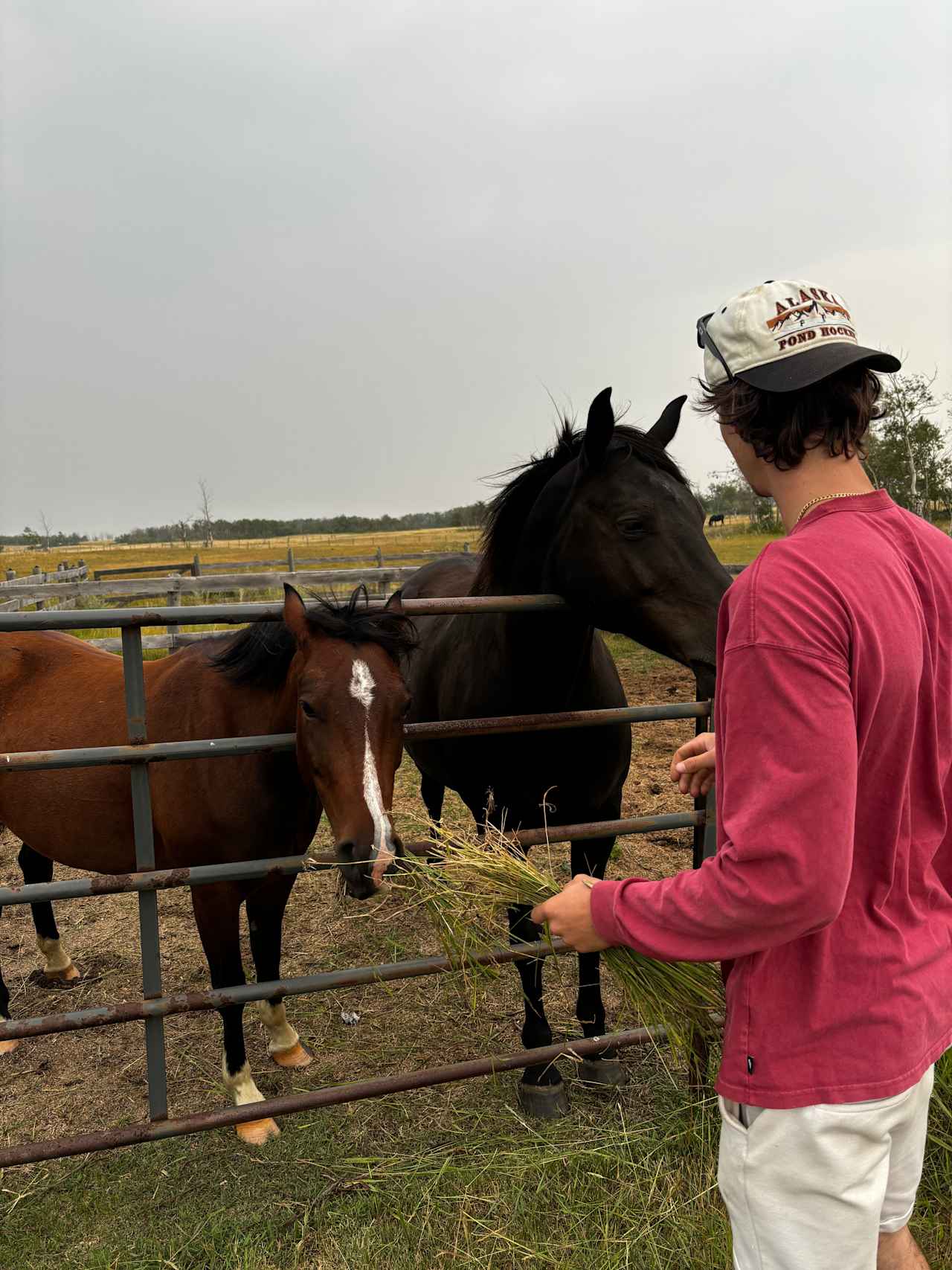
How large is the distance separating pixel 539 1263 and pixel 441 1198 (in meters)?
0.35

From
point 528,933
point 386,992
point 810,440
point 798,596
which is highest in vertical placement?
point 810,440

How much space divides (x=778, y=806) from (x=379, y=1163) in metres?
2.23

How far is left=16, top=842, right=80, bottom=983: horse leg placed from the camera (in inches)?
154

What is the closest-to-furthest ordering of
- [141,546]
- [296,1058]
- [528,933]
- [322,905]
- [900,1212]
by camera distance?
[900,1212] → [528,933] → [296,1058] → [322,905] → [141,546]

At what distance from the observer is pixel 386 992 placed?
12.7 feet

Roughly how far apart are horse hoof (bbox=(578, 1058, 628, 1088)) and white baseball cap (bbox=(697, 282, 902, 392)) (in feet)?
8.67

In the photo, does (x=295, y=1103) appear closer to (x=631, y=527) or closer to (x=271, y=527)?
(x=631, y=527)

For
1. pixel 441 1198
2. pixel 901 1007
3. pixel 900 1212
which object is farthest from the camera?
pixel 441 1198

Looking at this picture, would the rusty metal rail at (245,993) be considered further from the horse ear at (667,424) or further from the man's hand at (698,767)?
the horse ear at (667,424)

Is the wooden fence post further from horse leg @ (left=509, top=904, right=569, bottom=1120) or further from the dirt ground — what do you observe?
horse leg @ (left=509, top=904, right=569, bottom=1120)

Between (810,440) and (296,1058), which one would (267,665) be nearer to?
(296,1058)

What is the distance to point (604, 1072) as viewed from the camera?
3000 millimetres

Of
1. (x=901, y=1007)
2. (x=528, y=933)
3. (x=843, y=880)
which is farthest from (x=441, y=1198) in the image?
(x=843, y=880)

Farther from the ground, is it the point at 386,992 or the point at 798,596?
the point at 798,596
